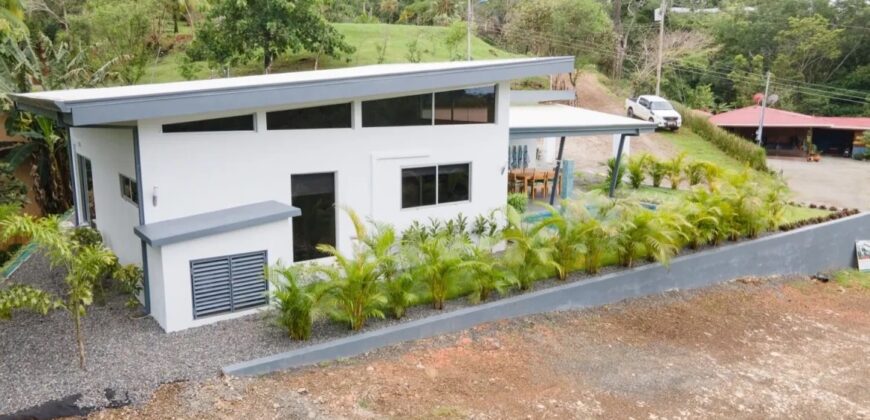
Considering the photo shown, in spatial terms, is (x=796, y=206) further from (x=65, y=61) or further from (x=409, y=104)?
(x=65, y=61)

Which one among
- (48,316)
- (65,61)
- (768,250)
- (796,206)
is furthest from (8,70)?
(796,206)

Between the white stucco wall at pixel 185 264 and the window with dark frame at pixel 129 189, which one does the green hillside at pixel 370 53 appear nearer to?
the window with dark frame at pixel 129 189

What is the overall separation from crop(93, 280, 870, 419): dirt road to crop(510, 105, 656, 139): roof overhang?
4672 mm

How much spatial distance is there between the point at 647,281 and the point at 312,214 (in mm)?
6673

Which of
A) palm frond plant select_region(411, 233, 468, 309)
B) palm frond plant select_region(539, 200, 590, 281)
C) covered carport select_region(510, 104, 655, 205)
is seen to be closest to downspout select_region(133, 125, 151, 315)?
palm frond plant select_region(411, 233, 468, 309)

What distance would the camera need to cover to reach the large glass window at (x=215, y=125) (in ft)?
28.8

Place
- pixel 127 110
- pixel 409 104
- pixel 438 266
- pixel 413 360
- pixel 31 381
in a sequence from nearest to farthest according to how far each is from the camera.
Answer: pixel 31 381, pixel 127 110, pixel 413 360, pixel 438 266, pixel 409 104

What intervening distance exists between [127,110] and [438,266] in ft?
15.4

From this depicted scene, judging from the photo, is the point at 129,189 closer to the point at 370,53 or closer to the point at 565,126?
the point at 565,126

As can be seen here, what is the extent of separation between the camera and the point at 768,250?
47.0 ft

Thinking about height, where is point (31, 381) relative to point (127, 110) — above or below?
below

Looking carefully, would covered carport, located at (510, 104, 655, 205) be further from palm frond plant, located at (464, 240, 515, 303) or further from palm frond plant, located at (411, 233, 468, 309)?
palm frond plant, located at (411, 233, 468, 309)

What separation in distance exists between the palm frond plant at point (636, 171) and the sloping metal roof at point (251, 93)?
8.54 meters

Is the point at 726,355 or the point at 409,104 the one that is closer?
the point at 726,355
